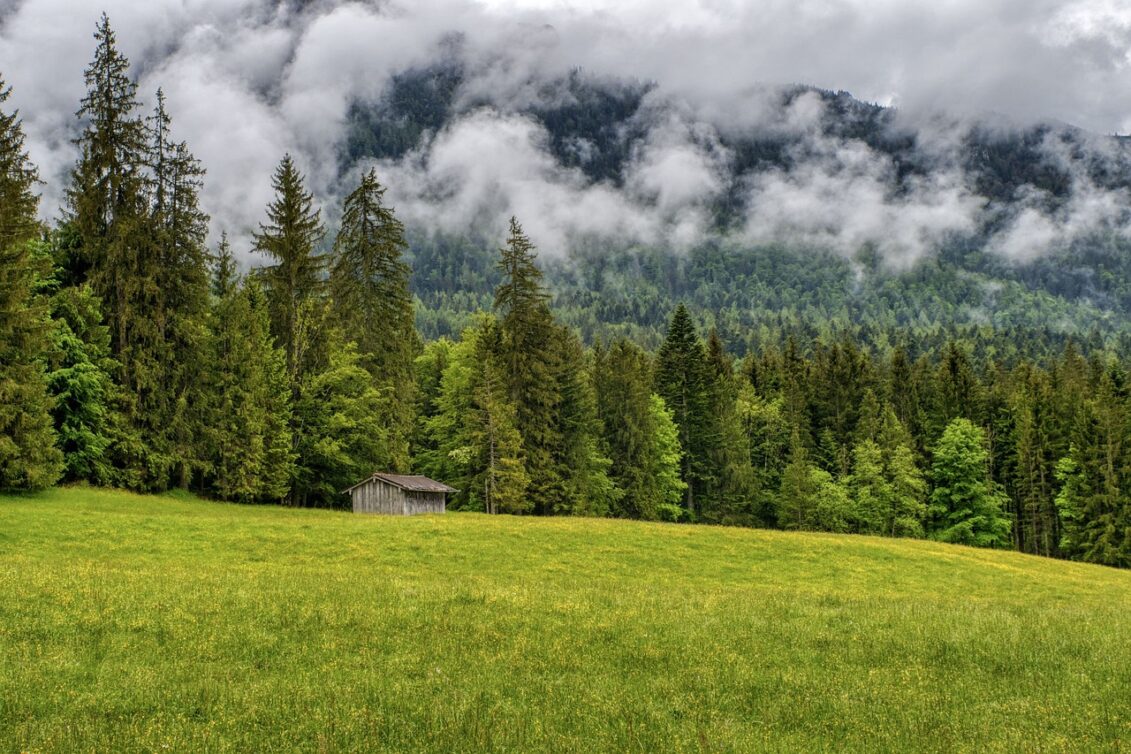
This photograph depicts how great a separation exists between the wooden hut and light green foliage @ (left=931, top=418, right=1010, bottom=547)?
55.3 metres

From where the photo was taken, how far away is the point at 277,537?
33531 millimetres

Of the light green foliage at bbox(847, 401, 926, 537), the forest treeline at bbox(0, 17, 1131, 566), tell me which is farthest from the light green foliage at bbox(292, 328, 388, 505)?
the light green foliage at bbox(847, 401, 926, 537)

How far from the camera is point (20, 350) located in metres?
36.8

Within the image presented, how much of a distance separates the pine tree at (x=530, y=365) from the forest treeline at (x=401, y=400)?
0.73 ft

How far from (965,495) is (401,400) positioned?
59055 millimetres

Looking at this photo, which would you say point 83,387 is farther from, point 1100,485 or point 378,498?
point 1100,485

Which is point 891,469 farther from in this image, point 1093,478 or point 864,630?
point 864,630

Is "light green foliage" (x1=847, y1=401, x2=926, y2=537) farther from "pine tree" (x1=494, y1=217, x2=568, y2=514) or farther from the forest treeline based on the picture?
"pine tree" (x1=494, y1=217, x2=568, y2=514)

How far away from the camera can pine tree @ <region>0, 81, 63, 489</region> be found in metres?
36.0

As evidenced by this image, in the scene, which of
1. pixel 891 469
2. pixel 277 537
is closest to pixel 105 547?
pixel 277 537

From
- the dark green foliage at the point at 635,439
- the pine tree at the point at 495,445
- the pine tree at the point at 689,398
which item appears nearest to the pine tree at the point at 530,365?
the pine tree at the point at 495,445

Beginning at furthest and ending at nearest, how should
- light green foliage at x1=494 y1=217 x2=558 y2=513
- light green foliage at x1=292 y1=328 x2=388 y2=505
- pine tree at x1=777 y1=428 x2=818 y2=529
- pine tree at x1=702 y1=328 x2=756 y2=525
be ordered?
pine tree at x1=777 y1=428 x2=818 y2=529 → pine tree at x1=702 y1=328 x2=756 y2=525 → light green foliage at x1=494 y1=217 x2=558 y2=513 → light green foliage at x1=292 y1=328 x2=388 y2=505

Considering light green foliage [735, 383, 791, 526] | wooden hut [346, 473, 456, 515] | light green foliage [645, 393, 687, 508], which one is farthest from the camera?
light green foliage [735, 383, 791, 526]

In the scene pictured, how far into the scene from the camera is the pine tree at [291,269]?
5759 cm
